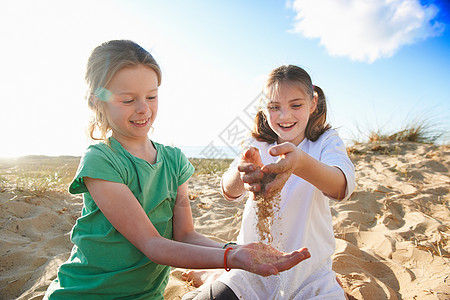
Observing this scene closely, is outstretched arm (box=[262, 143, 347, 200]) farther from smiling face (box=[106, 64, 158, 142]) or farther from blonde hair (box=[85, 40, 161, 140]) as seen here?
blonde hair (box=[85, 40, 161, 140])

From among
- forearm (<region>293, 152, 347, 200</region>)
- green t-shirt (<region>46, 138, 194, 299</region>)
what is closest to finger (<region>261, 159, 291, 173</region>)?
forearm (<region>293, 152, 347, 200</region>)

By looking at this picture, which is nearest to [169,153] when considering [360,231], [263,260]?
[263,260]

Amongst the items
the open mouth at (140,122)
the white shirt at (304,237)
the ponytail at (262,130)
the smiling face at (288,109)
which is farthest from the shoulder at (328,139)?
the open mouth at (140,122)

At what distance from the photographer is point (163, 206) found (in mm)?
1873

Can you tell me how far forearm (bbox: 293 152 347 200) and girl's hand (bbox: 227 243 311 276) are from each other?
1.44 ft

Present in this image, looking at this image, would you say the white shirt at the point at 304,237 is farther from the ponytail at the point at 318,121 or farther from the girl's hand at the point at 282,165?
the girl's hand at the point at 282,165

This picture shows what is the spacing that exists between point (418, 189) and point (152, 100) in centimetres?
428

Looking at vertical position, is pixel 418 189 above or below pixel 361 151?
below

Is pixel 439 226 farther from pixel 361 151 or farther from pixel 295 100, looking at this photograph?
pixel 361 151

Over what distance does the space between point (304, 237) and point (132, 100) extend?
1.35m

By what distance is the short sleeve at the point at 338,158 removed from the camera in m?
1.85

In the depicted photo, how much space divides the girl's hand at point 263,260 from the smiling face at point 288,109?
970mm

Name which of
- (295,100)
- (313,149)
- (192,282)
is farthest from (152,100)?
(192,282)

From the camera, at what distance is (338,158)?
1951 millimetres
